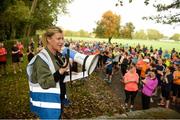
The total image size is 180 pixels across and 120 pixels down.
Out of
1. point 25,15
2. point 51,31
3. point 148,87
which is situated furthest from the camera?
point 25,15

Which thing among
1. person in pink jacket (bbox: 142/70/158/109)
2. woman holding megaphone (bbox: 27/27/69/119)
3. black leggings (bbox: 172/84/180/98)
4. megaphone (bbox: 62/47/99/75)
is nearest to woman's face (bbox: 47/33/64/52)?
woman holding megaphone (bbox: 27/27/69/119)

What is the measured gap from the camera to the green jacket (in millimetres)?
3465

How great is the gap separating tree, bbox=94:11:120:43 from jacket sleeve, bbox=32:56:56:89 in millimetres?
104393

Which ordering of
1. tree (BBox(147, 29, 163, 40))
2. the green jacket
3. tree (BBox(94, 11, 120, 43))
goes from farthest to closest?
1. tree (BBox(147, 29, 163, 40))
2. tree (BBox(94, 11, 120, 43))
3. the green jacket

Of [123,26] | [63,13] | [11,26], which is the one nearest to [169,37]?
[123,26]

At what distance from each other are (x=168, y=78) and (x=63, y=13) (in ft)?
168

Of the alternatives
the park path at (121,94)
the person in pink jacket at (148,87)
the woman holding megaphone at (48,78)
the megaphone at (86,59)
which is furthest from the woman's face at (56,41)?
the park path at (121,94)

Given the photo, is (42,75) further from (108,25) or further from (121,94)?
(108,25)

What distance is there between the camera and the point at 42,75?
3520 millimetres

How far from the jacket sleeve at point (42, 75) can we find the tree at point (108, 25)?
104393mm

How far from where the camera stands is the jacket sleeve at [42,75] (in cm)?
346

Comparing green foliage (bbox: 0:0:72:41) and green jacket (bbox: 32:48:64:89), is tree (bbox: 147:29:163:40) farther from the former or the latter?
green jacket (bbox: 32:48:64:89)

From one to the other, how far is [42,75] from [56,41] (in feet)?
1.48

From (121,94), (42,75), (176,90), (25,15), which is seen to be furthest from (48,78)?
(25,15)
